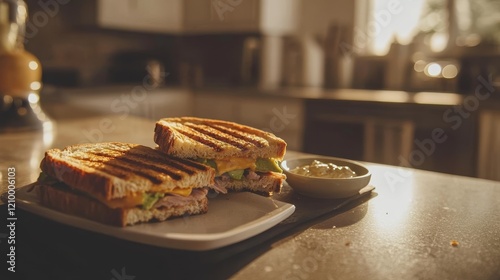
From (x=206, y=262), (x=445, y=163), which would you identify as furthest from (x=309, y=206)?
(x=445, y=163)

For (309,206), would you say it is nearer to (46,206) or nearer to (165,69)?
(46,206)

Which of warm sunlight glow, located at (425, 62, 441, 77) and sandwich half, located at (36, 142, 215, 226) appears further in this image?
warm sunlight glow, located at (425, 62, 441, 77)

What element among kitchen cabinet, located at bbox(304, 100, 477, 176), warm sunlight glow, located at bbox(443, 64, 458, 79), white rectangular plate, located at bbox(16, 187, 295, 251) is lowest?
kitchen cabinet, located at bbox(304, 100, 477, 176)

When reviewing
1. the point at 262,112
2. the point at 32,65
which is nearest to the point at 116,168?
the point at 32,65

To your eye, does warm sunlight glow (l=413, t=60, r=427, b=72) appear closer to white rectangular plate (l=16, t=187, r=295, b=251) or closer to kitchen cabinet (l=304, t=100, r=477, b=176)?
kitchen cabinet (l=304, t=100, r=477, b=176)

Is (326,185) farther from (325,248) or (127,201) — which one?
(127,201)

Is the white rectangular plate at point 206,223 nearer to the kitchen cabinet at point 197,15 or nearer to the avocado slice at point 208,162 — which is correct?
the avocado slice at point 208,162

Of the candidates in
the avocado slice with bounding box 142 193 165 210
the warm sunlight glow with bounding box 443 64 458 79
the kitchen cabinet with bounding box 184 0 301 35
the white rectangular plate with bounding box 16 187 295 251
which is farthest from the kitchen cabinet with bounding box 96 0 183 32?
the avocado slice with bounding box 142 193 165 210
